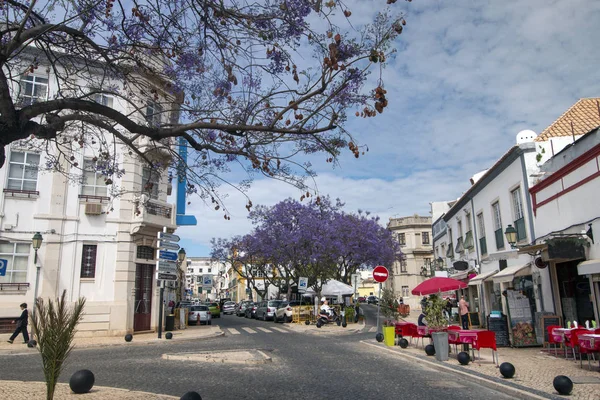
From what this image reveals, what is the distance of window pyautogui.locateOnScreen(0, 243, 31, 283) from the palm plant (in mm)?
15259

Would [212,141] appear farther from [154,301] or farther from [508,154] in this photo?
[154,301]

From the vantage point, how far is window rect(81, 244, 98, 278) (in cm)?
2014

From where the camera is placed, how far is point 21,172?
19.5m

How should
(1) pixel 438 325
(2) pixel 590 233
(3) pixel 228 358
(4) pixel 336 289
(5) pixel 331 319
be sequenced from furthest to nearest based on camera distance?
(4) pixel 336 289 < (5) pixel 331 319 < (1) pixel 438 325 < (2) pixel 590 233 < (3) pixel 228 358

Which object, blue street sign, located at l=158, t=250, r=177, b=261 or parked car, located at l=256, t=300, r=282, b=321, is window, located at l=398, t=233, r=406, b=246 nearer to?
parked car, located at l=256, t=300, r=282, b=321

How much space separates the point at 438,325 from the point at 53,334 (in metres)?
9.72

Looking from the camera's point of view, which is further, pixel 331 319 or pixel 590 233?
pixel 331 319

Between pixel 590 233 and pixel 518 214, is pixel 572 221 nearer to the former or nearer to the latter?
pixel 590 233

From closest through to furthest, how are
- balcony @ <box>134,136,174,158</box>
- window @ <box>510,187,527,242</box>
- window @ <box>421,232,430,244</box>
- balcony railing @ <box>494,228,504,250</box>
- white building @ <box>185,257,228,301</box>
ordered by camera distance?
balcony @ <box>134,136,174,158</box> < window @ <box>510,187,527,242</box> < balcony railing @ <box>494,228,504,250</box> < window @ <box>421,232,430,244</box> < white building @ <box>185,257,228,301</box>

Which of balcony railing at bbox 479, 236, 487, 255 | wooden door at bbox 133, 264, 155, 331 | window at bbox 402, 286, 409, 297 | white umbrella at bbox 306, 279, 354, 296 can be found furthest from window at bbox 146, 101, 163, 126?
window at bbox 402, 286, 409, 297

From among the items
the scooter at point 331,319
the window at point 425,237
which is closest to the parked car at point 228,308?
the window at point 425,237

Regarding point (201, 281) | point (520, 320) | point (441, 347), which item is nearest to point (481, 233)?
point (520, 320)

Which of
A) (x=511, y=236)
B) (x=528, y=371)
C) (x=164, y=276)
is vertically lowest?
(x=528, y=371)

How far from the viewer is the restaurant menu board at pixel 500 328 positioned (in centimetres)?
1481
